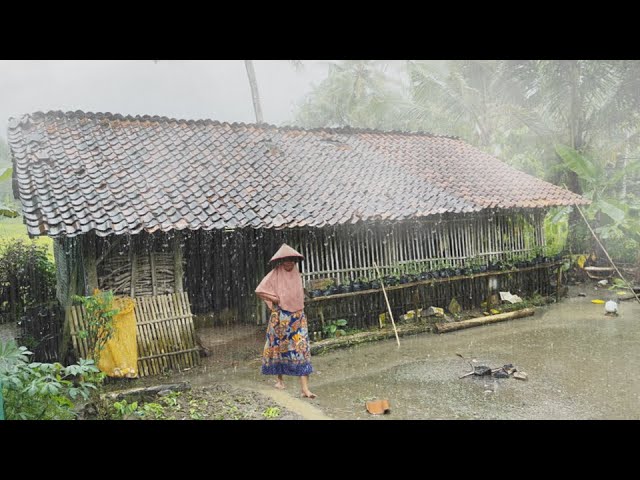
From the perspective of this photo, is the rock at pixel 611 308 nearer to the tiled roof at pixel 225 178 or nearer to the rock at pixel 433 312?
the tiled roof at pixel 225 178

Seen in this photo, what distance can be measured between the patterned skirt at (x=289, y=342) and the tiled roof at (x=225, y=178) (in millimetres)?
2224

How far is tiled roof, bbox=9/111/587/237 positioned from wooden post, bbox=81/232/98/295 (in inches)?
15.0

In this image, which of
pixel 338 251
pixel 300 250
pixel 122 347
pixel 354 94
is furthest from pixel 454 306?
pixel 354 94

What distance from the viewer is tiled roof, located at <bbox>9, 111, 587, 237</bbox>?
23.0 feet

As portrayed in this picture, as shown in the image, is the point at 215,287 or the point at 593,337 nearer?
the point at 593,337

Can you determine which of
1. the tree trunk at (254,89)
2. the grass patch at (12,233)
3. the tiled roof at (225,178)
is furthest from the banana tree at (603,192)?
the grass patch at (12,233)

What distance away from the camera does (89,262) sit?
678cm

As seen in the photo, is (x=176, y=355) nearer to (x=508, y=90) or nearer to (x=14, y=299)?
(x=14, y=299)

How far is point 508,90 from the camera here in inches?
592

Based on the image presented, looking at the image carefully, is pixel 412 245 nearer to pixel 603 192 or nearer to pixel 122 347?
pixel 122 347

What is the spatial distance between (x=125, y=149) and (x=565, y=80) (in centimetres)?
1147

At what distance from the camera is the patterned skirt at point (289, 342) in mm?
5578

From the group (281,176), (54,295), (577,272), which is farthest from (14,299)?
(577,272)

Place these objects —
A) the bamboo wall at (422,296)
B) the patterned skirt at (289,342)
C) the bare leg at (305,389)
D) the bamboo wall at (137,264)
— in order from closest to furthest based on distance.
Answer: the patterned skirt at (289,342) < the bare leg at (305,389) < the bamboo wall at (137,264) < the bamboo wall at (422,296)
